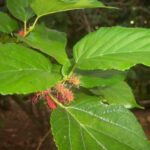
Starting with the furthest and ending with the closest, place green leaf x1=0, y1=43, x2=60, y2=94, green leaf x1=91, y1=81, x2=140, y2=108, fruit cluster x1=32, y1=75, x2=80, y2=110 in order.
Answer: green leaf x1=91, y1=81, x2=140, y2=108 → fruit cluster x1=32, y1=75, x2=80, y2=110 → green leaf x1=0, y1=43, x2=60, y2=94

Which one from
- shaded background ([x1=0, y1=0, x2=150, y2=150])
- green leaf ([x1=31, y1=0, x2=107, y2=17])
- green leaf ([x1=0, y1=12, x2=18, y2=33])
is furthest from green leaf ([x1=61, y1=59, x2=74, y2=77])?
shaded background ([x1=0, y1=0, x2=150, y2=150])

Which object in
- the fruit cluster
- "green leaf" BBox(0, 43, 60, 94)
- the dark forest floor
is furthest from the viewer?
the dark forest floor

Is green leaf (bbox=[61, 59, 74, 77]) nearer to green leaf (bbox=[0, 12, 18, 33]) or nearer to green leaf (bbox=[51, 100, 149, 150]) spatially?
green leaf (bbox=[51, 100, 149, 150])

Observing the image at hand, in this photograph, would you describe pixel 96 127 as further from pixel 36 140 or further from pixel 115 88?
pixel 36 140

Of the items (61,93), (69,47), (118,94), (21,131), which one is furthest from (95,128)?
(21,131)

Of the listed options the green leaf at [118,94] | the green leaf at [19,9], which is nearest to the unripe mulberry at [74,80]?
the green leaf at [118,94]

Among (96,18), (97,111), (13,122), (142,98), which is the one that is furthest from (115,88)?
(142,98)
